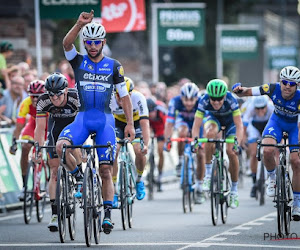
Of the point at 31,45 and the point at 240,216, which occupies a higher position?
the point at 31,45

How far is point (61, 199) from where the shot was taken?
12.8 meters

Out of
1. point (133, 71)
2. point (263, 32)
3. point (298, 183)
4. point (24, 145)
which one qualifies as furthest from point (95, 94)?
point (263, 32)

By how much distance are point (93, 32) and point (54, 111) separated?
5.59 ft

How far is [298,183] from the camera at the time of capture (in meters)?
14.5

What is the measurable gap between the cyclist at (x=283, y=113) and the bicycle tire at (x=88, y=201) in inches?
105

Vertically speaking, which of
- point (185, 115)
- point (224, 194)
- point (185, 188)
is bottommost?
point (185, 188)

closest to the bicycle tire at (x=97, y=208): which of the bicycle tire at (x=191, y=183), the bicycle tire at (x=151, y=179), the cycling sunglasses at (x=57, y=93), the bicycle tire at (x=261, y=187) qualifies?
the cycling sunglasses at (x=57, y=93)

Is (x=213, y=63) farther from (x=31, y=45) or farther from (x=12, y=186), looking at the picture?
(x=12, y=186)

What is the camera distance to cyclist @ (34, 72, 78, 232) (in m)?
13.8

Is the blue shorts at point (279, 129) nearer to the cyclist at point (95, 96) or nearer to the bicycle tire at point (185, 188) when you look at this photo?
the cyclist at point (95, 96)

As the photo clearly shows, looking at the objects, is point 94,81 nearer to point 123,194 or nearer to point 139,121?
point 123,194

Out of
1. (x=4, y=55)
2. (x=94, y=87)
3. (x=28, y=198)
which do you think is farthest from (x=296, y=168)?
(x=4, y=55)

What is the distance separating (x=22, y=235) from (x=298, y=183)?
11.7 ft

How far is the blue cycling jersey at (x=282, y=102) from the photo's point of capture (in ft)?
47.6
